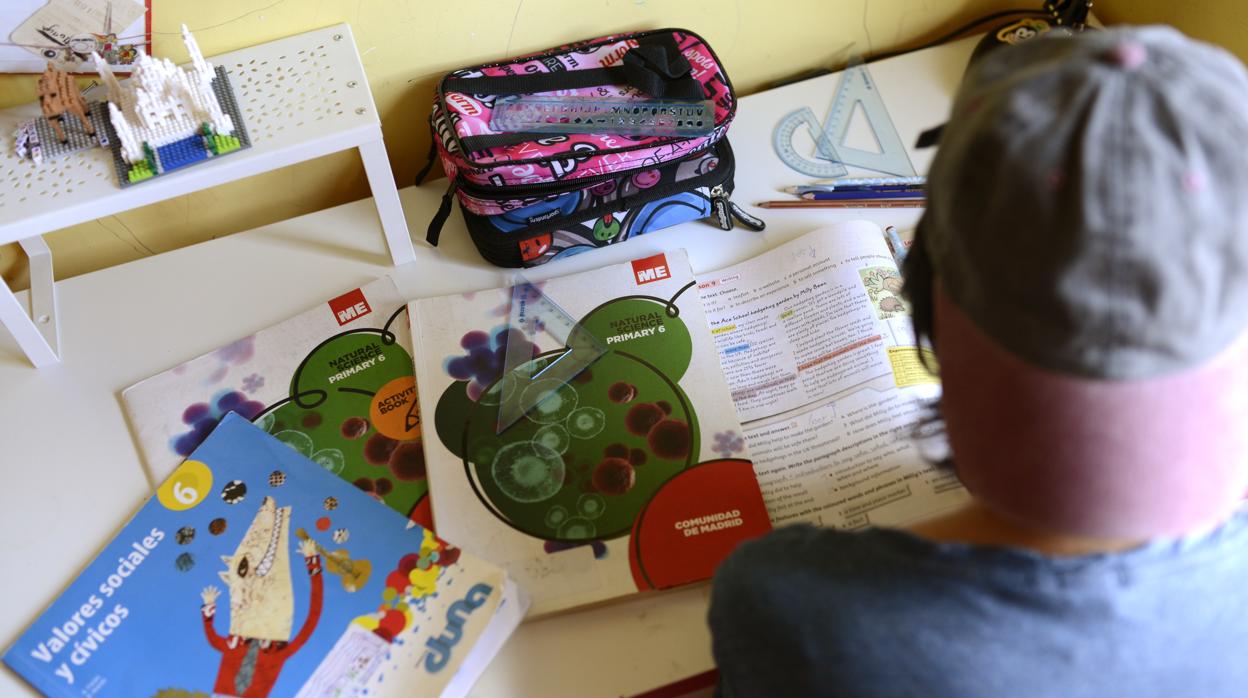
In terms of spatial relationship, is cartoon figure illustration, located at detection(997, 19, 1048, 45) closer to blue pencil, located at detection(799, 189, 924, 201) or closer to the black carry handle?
blue pencil, located at detection(799, 189, 924, 201)

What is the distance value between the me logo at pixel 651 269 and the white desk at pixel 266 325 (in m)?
0.02

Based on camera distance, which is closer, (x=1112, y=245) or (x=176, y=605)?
(x=1112, y=245)

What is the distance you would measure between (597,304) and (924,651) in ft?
1.65

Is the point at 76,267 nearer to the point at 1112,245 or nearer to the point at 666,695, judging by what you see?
the point at 666,695

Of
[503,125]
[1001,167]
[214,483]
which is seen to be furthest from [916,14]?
[214,483]

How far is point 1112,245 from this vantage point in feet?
1.26

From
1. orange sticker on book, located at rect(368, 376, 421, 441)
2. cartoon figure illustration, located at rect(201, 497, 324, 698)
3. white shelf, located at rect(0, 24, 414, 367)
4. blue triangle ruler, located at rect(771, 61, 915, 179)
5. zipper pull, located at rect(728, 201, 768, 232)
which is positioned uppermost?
white shelf, located at rect(0, 24, 414, 367)

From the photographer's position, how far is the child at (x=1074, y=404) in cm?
39

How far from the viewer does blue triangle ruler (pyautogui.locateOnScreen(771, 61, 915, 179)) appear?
101cm

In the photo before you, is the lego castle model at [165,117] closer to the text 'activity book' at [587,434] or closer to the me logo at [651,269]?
the text 'activity book' at [587,434]

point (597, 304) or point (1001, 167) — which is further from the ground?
point (1001, 167)

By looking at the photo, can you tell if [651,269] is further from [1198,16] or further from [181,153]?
[1198,16]

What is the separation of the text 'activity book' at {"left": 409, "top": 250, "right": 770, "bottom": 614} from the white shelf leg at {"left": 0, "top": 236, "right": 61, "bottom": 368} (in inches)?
14.3

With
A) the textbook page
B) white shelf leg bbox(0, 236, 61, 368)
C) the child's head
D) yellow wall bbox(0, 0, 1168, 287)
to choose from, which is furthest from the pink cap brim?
white shelf leg bbox(0, 236, 61, 368)
